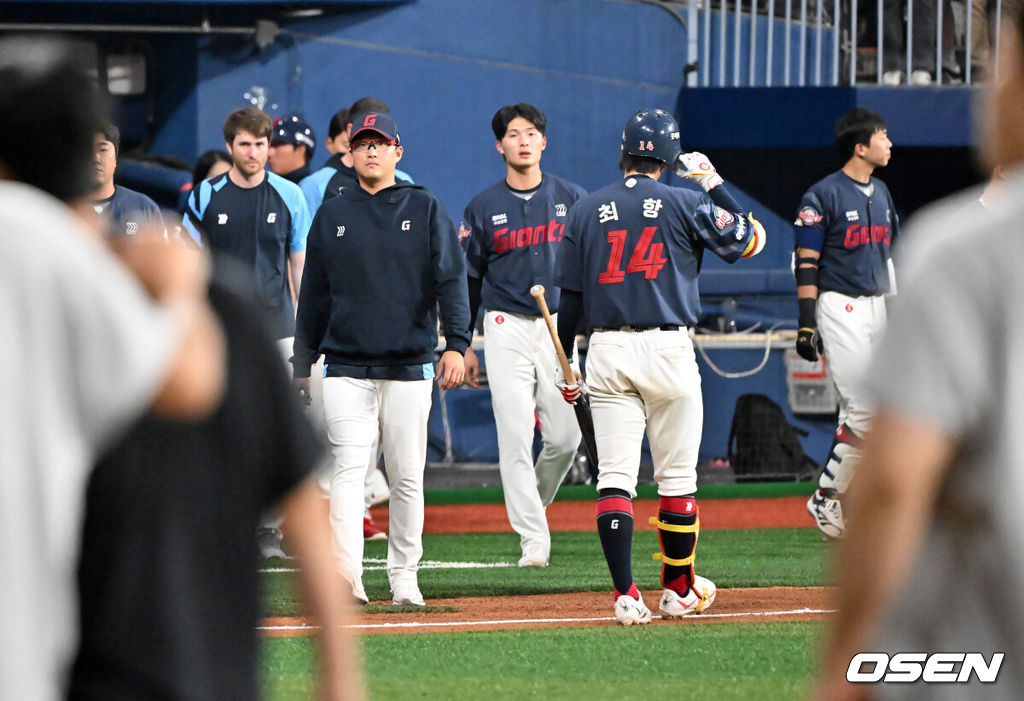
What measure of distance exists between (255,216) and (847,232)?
365 cm

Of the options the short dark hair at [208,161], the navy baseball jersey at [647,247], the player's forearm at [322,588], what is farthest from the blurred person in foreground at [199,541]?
the short dark hair at [208,161]

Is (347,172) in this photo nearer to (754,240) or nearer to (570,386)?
(570,386)

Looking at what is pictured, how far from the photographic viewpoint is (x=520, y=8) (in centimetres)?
1534

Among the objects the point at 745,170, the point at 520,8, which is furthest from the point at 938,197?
the point at 520,8

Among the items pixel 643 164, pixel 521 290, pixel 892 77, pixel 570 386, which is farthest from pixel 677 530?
pixel 892 77

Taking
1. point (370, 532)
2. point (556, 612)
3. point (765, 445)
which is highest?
point (556, 612)

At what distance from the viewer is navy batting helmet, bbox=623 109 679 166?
7.31m

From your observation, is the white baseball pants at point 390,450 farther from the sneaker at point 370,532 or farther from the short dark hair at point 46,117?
the short dark hair at point 46,117

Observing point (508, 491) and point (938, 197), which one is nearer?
point (508, 491)

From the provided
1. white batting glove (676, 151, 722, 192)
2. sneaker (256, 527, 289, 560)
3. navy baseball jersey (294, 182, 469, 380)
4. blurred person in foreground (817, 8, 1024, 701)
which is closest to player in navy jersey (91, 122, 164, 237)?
navy baseball jersey (294, 182, 469, 380)

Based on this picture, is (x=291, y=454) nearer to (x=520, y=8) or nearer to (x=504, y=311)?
(x=504, y=311)

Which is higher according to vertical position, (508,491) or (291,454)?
(291,454)

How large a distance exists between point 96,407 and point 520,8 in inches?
544

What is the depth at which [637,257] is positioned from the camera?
7199 millimetres
